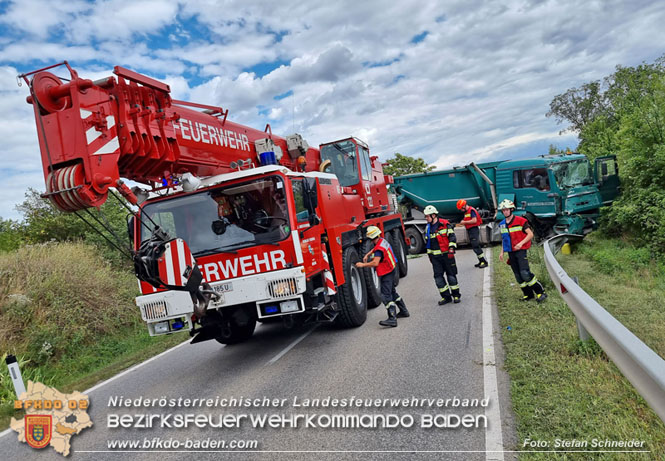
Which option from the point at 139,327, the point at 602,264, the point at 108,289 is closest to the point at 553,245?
the point at 602,264

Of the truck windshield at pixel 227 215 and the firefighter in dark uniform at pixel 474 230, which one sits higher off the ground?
the truck windshield at pixel 227 215

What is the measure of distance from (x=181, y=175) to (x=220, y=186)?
483 mm

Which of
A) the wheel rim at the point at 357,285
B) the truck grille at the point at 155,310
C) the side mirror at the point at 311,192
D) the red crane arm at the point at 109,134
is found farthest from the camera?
the wheel rim at the point at 357,285

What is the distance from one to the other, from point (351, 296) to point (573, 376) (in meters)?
3.46

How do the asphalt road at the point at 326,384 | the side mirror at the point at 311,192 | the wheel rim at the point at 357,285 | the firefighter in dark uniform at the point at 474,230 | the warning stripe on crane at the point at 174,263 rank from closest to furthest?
1. the asphalt road at the point at 326,384
2. the warning stripe on crane at the point at 174,263
3. the side mirror at the point at 311,192
4. the wheel rim at the point at 357,285
5. the firefighter in dark uniform at the point at 474,230

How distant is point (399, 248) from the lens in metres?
11.7

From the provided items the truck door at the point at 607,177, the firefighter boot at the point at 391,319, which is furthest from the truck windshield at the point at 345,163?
the truck door at the point at 607,177

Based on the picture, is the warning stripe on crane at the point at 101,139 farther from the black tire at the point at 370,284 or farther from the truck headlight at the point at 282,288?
the black tire at the point at 370,284

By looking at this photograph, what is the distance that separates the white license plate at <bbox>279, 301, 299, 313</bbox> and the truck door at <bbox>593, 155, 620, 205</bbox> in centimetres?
1205

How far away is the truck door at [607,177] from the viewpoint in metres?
13.9

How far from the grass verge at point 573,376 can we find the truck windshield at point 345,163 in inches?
140

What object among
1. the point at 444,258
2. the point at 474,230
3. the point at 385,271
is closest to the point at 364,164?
the point at 444,258

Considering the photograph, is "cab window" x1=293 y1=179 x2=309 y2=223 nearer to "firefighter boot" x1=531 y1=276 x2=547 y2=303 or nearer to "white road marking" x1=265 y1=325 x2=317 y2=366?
"white road marking" x1=265 y1=325 x2=317 y2=366

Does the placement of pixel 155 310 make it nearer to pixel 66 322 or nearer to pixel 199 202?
pixel 199 202
